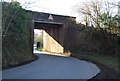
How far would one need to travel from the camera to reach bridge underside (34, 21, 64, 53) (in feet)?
53.1

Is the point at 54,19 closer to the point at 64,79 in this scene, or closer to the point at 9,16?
the point at 9,16

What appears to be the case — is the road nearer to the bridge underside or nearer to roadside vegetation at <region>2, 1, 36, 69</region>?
roadside vegetation at <region>2, 1, 36, 69</region>

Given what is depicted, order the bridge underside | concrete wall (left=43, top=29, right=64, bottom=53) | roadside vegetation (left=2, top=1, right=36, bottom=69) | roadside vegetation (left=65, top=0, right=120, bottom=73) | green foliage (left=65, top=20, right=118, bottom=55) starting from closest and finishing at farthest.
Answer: roadside vegetation (left=2, top=1, right=36, bottom=69) → roadside vegetation (left=65, top=0, right=120, bottom=73) → green foliage (left=65, top=20, right=118, bottom=55) → the bridge underside → concrete wall (left=43, top=29, right=64, bottom=53)

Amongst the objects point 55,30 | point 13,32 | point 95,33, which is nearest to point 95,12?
point 95,33

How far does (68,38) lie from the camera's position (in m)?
15.9

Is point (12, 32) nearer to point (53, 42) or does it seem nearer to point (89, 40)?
point (89, 40)

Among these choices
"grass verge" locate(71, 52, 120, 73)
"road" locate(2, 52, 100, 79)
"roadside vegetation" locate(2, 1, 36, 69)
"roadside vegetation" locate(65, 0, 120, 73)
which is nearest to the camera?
"road" locate(2, 52, 100, 79)

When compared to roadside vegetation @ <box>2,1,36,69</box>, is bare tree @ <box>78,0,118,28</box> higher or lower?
higher

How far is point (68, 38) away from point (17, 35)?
7921mm

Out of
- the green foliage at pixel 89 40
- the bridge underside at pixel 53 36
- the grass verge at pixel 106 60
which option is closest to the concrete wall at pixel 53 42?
the bridge underside at pixel 53 36

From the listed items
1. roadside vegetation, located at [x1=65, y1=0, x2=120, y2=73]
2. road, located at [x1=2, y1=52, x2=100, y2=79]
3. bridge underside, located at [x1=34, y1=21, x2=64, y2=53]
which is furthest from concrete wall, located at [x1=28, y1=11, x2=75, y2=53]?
road, located at [x1=2, y1=52, x2=100, y2=79]

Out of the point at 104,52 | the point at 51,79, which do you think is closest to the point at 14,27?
the point at 51,79

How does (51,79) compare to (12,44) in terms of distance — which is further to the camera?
(12,44)

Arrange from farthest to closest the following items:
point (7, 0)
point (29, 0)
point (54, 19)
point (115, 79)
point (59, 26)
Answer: point (59, 26) → point (54, 19) → point (29, 0) → point (7, 0) → point (115, 79)
